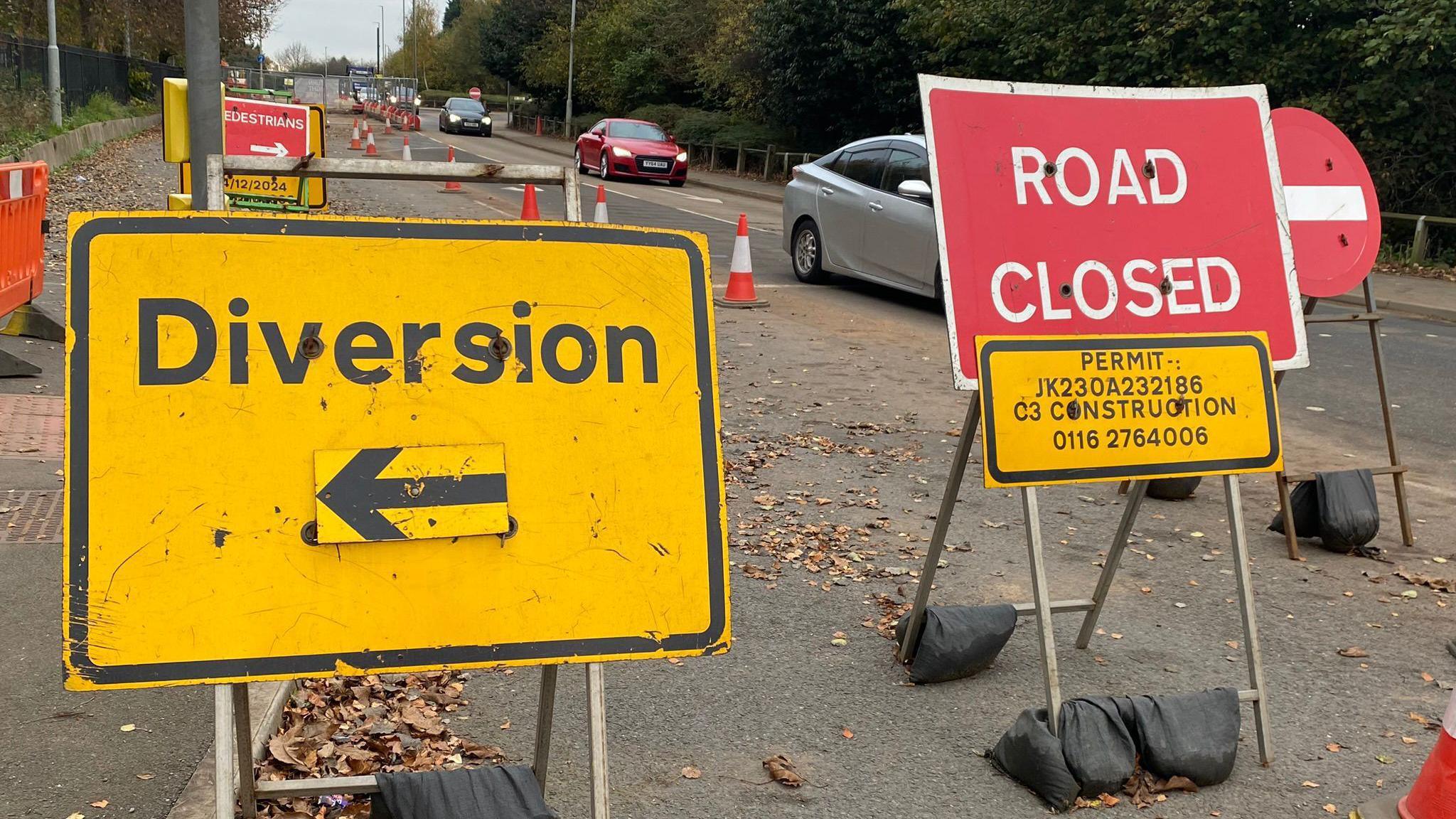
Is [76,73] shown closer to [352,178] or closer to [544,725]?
[352,178]

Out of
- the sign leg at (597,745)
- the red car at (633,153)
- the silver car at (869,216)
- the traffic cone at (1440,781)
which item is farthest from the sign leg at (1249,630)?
the red car at (633,153)

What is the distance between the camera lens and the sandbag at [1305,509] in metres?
5.71

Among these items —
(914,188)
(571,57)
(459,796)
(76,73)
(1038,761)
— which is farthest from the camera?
(571,57)

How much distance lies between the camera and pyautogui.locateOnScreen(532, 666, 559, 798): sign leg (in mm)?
2930

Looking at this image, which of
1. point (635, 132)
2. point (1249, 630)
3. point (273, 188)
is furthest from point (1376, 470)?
point (635, 132)

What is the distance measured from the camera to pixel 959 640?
4.15 metres

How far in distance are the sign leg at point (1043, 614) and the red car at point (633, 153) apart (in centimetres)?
2820

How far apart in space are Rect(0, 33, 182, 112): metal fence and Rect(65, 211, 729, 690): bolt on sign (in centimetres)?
2616

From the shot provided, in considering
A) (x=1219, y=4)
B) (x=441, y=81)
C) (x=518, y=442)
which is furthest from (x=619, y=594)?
(x=441, y=81)

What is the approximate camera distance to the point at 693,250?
2814 millimetres

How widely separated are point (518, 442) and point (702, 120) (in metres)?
41.2

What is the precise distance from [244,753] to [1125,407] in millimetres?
2613

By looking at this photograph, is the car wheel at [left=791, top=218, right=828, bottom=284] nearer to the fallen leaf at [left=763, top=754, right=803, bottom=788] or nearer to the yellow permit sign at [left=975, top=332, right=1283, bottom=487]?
the yellow permit sign at [left=975, top=332, right=1283, bottom=487]

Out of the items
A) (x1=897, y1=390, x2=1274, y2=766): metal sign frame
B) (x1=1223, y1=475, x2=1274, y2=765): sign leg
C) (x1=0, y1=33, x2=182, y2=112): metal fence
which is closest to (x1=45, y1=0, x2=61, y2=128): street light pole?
(x1=0, y1=33, x2=182, y2=112): metal fence
